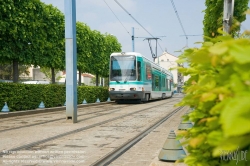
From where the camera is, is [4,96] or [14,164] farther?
[4,96]

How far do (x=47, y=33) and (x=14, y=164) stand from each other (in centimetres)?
1576

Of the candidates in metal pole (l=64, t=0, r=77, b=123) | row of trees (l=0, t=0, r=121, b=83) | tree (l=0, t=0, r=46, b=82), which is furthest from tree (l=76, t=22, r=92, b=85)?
metal pole (l=64, t=0, r=77, b=123)

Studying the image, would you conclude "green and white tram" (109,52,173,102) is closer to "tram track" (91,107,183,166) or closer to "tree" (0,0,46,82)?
"tree" (0,0,46,82)

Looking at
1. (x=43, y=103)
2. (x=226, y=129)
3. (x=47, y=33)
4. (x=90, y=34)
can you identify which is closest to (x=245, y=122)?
(x=226, y=129)

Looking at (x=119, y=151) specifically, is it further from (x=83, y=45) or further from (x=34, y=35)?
(x=83, y=45)

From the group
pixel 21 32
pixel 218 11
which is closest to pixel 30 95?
pixel 21 32

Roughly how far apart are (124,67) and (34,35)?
6.26 metres

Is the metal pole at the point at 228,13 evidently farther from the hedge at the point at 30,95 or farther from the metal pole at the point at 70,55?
the hedge at the point at 30,95

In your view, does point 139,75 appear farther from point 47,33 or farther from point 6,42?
point 6,42

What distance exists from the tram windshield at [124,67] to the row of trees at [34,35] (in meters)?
3.79

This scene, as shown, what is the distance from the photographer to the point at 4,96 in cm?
1417

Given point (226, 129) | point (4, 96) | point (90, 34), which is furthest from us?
point (90, 34)

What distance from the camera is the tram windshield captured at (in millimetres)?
20484

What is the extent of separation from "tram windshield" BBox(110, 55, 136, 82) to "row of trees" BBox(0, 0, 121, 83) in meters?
3.79
